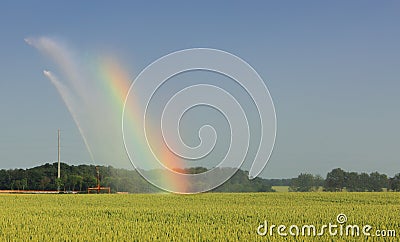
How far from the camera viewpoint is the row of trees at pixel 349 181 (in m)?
91.8

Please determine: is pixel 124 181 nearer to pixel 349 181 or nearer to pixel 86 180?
pixel 86 180

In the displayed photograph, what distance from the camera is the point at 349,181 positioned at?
92250 mm

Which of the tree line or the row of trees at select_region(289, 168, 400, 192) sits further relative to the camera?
the row of trees at select_region(289, 168, 400, 192)

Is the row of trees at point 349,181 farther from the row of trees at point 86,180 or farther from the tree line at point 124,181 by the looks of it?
the row of trees at point 86,180

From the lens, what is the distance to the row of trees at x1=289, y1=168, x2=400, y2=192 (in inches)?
3615

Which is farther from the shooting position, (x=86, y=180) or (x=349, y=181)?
(x=349, y=181)

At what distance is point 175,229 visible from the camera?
21.6 metres

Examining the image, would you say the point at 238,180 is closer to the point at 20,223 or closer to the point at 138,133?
the point at 138,133

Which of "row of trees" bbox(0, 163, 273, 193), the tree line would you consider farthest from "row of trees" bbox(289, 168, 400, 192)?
"row of trees" bbox(0, 163, 273, 193)

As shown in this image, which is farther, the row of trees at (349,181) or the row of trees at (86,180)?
the row of trees at (349,181)

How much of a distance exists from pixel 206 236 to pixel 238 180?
49117 millimetres

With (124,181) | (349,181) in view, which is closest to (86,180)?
(124,181)

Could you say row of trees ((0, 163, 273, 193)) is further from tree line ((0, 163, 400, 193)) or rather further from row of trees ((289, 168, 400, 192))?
row of trees ((289, 168, 400, 192))

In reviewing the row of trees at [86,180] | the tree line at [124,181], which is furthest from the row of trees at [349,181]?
the row of trees at [86,180]
